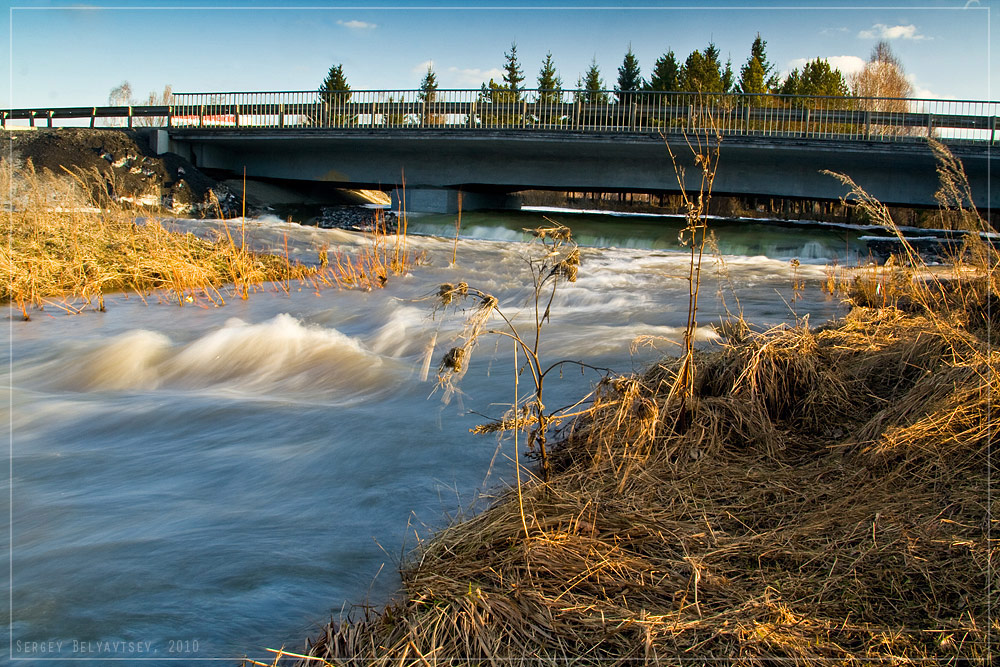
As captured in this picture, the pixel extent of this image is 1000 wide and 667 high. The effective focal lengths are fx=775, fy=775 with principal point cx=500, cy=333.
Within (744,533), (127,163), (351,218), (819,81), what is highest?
(819,81)

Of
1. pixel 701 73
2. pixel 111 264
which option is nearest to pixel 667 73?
pixel 701 73

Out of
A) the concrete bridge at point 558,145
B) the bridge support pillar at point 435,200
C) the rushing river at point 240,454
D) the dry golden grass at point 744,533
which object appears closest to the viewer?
the dry golden grass at point 744,533

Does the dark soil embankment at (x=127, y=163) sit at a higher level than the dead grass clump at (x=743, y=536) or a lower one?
higher

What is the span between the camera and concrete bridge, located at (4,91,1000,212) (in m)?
22.5

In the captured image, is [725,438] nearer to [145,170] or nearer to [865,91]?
[145,170]

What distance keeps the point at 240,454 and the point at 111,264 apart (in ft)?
24.4

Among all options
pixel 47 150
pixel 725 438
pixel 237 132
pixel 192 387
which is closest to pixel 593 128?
pixel 237 132

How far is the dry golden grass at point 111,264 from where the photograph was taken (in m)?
9.88

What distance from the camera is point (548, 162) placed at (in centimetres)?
2650

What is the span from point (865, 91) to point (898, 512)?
Result: 68.0 meters

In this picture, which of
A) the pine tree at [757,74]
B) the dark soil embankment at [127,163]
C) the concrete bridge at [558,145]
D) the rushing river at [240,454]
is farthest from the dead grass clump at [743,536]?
the pine tree at [757,74]

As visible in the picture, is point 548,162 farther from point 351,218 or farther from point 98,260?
point 98,260

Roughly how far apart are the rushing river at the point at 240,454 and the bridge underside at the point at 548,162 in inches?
544

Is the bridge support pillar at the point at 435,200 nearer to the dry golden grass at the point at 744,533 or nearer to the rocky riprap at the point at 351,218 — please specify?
the rocky riprap at the point at 351,218
